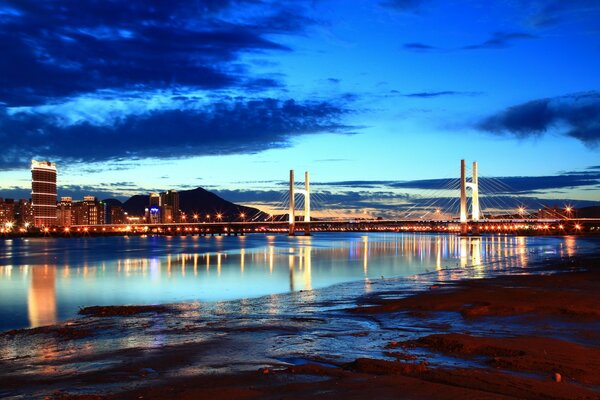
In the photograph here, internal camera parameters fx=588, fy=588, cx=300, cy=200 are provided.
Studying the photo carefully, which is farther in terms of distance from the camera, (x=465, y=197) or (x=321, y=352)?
(x=465, y=197)

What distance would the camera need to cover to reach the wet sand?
7.86 metres

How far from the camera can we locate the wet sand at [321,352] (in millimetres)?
7855

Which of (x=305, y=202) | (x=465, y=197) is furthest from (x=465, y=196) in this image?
(x=305, y=202)

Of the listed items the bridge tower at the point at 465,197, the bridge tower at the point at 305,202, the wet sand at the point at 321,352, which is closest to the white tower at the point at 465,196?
the bridge tower at the point at 465,197

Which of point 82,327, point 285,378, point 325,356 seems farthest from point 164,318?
point 285,378

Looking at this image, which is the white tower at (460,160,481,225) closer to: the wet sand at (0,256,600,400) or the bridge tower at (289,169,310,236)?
the bridge tower at (289,169,310,236)

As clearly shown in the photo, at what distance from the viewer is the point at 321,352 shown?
1026cm

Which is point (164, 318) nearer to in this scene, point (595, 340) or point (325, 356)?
point (325, 356)

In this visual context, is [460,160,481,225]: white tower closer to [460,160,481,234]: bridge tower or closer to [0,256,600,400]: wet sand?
[460,160,481,234]: bridge tower

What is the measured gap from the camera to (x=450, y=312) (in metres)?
15.1

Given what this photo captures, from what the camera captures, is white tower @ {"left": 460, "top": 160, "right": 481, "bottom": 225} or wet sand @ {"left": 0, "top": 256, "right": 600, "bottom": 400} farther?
white tower @ {"left": 460, "top": 160, "right": 481, "bottom": 225}

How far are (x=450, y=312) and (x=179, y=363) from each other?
798 cm

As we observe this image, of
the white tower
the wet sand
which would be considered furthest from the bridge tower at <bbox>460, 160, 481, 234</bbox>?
A: the wet sand

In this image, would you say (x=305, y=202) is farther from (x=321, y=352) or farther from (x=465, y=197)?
(x=321, y=352)
